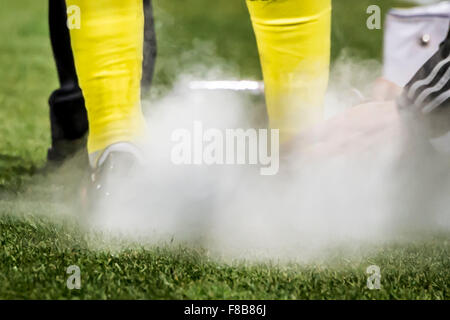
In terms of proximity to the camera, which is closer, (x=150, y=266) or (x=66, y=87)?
(x=150, y=266)

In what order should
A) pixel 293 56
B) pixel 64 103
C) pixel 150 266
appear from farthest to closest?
pixel 64 103 < pixel 293 56 < pixel 150 266

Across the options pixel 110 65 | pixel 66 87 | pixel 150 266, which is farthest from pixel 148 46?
pixel 150 266

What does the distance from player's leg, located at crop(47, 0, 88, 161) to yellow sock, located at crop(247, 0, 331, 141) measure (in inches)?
37.3

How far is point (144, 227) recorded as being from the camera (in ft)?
7.37

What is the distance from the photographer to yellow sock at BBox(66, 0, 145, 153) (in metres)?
2.34

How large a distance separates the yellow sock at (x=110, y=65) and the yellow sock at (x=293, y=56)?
45 centimetres

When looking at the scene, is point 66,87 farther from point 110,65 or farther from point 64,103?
point 110,65

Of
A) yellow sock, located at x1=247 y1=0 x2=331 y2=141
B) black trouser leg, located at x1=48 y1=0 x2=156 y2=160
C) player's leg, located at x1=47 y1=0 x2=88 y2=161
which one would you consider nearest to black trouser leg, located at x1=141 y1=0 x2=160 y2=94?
black trouser leg, located at x1=48 y1=0 x2=156 y2=160

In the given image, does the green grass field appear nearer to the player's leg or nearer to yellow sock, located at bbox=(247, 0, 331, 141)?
the player's leg

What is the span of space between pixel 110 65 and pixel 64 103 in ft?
2.11

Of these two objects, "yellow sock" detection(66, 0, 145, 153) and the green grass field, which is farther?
Answer: "yellow sock" detection(66, 0, 145, 153)

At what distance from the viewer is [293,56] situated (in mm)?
2355
